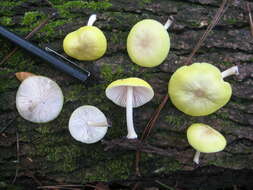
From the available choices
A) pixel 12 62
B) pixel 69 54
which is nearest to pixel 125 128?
pixel 69 54

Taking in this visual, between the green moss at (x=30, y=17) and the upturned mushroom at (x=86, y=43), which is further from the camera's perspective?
the green moss at (x=30, y=17)

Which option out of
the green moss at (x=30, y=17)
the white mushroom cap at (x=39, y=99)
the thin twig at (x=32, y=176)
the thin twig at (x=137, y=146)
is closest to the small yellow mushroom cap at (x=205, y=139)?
the thin twig at (x=137, y=146)

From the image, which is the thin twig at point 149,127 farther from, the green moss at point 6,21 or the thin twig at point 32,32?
the green moss at point 6,21

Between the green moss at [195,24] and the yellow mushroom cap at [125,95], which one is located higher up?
the green moss at [195,24]

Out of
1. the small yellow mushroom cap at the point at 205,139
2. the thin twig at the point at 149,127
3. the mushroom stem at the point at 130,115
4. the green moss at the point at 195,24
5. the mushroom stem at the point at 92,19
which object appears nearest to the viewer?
the small yellow mushroom cap at the point at 205,139

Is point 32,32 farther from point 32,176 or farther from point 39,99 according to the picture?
point 32,176

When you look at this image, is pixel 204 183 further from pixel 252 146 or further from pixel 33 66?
pixel 33 66

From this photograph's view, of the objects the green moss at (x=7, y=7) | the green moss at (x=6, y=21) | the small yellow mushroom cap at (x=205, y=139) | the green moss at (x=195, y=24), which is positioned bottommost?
the small yellow mushroom cap at (x=205, y=139)

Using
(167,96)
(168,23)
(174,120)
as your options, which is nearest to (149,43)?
(168,23)
